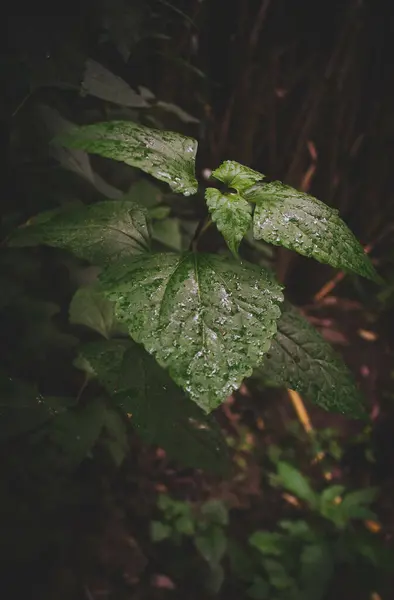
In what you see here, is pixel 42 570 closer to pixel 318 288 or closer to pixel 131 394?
pixel 131 394


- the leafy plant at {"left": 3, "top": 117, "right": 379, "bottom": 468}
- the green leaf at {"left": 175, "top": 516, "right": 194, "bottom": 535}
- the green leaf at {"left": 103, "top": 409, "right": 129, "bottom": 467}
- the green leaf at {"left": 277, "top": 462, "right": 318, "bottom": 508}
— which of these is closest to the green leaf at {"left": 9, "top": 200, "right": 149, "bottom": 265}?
the leafy plant at {"left": 3, "top": 117, "right": 379, "bottom": 468}

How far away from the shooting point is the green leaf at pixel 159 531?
1.30m

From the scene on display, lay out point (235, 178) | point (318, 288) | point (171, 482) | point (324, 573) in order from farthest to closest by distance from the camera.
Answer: point (318, 288) → point (171, 482) → point (324, 573) → point (235, 178)

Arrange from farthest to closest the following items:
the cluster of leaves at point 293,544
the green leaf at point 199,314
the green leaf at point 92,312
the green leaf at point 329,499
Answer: the green leaf at point 329,499
the cluster of leaves at point 293,544
the green leaf at point 92,312
the green leaf at point 199,314

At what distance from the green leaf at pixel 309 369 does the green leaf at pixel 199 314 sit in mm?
152

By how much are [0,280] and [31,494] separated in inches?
17.4

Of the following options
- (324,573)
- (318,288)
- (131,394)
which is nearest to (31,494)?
(131,394)

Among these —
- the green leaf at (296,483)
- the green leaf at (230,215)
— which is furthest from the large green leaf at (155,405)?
the green leaf at (296,483)

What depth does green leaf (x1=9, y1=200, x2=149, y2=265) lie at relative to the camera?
74 centimetres

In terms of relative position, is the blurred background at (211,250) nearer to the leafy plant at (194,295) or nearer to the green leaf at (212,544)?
the green leaf at (212,544)

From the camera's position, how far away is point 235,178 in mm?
727

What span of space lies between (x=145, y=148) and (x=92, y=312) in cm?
40

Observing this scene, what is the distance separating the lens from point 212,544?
1.28 meters

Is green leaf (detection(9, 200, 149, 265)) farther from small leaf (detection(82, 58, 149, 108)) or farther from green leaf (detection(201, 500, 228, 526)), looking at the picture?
green leaf (detection(201, 500, 228, 526))
